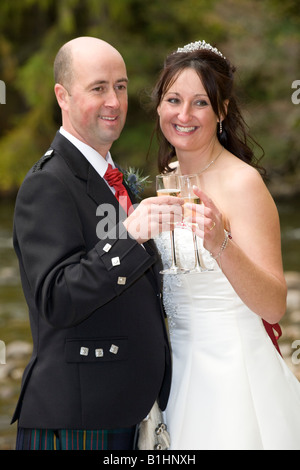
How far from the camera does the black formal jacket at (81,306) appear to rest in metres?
2.28

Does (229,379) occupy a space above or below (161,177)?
below

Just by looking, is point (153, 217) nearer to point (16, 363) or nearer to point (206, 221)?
point (206, 221)

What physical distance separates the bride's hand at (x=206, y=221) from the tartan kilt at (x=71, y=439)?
2.70ft

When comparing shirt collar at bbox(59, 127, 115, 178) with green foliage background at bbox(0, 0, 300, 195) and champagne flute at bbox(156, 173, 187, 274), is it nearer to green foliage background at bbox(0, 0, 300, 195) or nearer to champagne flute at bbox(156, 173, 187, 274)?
champagne flute at bbox(156, 173, 187, 274)

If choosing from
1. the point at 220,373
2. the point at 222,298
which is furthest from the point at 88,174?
the point at 220,373

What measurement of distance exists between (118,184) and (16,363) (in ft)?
15.9

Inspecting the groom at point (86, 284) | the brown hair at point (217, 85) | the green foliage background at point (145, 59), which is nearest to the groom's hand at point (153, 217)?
the groom at point (86, 284)

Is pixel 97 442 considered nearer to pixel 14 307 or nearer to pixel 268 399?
pixel 268 399

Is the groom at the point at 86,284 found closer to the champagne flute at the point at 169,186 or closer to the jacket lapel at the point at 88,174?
the jacket lapel at the point at 88,174

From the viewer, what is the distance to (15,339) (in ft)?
26.2

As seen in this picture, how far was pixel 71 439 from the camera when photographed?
8.28 ft

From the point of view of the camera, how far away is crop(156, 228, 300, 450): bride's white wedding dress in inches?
115

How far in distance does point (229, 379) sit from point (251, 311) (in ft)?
1.10

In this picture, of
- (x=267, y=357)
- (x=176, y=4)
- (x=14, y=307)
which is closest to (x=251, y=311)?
(x=267, y=357)
